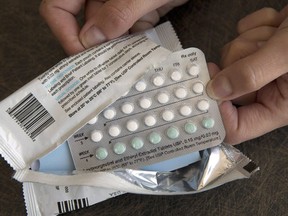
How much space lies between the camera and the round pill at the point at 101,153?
0.40 meters

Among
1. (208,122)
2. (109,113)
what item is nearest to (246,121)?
(208,122)

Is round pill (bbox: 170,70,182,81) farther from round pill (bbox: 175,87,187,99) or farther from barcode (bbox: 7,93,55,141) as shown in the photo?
barcode (bbox: 7,93,55,141)

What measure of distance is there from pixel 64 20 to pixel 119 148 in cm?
17

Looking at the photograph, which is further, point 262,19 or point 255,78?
point 262,19

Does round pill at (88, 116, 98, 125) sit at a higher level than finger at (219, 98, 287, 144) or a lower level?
higher

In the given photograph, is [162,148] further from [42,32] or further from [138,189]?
[42,32]

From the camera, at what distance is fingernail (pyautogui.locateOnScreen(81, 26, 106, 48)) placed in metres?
0.41

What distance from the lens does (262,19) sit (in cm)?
47

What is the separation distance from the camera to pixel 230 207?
0.43 m

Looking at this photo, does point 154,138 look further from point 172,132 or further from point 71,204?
point 71,204

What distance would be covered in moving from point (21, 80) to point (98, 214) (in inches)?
7.7

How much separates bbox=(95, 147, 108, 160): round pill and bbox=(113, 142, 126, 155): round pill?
0.01 metres

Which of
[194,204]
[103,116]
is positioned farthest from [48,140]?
[194,204]

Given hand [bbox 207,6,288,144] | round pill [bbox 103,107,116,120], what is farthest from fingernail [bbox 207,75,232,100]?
round pill [bbox 103,107,116,120]
